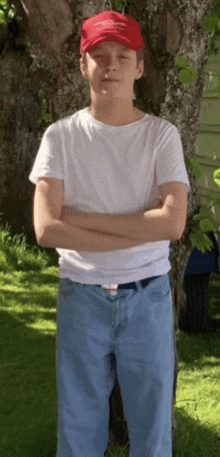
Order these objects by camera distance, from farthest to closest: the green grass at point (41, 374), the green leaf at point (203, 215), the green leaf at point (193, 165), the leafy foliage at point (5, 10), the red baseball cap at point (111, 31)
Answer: the leafy foliage at point (5, 10), the green grass at point (41, 374), the green leaf at point (203, 215), the green leaf at point (193, 165), the red baseball cap at point (111, 31)

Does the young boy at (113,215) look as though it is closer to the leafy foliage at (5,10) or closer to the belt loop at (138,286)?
the belt loop at (138,286)

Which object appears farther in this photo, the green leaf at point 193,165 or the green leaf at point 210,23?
Answer: the green leaf at point 193,165

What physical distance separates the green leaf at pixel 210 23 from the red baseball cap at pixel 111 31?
72 centimetres

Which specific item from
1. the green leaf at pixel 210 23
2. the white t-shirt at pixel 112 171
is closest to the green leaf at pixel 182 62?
the green leaf at pixel 210 23

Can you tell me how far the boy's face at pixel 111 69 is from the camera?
2.59 meters

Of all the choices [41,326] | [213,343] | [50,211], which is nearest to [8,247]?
[41,326]

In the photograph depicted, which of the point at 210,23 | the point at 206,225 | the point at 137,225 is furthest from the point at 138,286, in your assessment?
the point at 210,23

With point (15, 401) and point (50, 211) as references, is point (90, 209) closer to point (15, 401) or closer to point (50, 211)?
point (50, 211)

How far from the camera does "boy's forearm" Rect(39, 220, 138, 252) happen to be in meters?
2.61

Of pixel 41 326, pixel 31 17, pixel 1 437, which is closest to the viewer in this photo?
pixel 31 17

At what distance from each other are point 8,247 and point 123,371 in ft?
21.3

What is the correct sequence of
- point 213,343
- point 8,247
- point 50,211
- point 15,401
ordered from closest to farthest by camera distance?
point 50,211, point 15,401, point 213,343, point 8,247

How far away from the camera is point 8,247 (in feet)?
29.8

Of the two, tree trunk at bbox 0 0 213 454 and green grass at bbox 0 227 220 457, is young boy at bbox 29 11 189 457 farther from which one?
green grass at bbox 0 227 220 457
